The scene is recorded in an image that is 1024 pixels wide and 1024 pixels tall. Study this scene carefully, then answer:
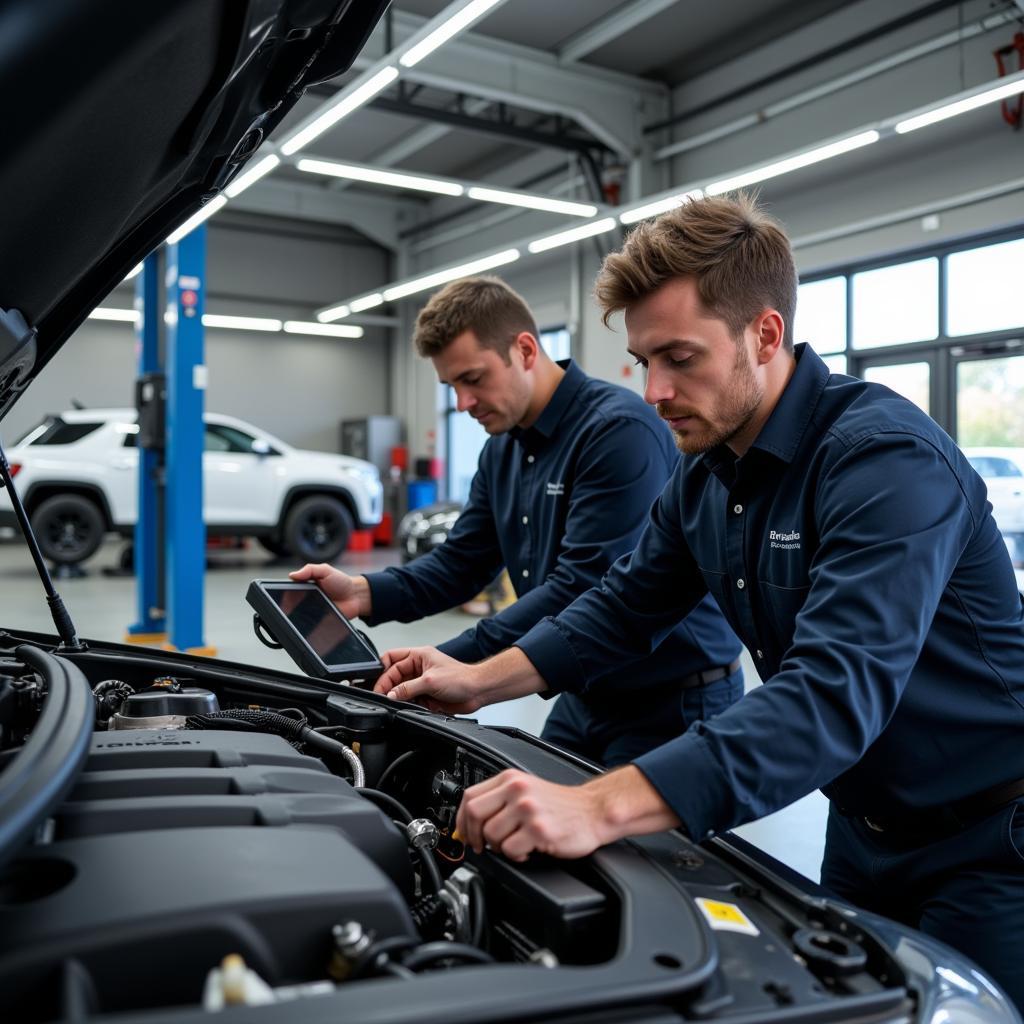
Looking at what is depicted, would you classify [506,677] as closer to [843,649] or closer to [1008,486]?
[843,649]

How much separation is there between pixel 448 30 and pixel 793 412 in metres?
4.85

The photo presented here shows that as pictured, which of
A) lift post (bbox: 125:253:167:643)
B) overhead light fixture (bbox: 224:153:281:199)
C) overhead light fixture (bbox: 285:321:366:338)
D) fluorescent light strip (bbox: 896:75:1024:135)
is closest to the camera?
fluorescent light strip (bbox: 896:75:1024:135)

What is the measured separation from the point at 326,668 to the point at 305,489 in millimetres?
8362

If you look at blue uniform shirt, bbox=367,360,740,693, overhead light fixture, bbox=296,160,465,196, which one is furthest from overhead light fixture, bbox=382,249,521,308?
blue uniform shirt, bbox=367,360,740,693

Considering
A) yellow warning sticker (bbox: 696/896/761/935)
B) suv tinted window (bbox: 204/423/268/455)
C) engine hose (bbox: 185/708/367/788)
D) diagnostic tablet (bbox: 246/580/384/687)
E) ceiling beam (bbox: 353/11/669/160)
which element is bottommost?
yellow warning sticker (bbox: 696/896/761/935)

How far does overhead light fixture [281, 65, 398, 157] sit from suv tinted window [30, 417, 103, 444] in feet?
11.3

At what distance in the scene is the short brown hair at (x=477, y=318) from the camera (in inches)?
82.4

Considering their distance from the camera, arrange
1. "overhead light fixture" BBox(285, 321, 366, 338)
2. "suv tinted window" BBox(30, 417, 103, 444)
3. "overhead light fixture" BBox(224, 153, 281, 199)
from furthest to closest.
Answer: "overhead light fixture" BBox(285, 321, 366, 338) → "suv tinted window" BBox(30, 417, 103, 444) → "overhead light fixture" BBox(224, 153, 281, 199)

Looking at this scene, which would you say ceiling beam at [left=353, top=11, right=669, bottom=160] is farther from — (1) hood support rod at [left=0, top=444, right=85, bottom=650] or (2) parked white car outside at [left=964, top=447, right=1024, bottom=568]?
(1) hood support rod at [left=0, top=444, right=85, bottom=650]

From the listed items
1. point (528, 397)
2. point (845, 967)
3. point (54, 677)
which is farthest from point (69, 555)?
point (845, 967)

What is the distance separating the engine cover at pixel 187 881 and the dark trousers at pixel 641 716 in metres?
0.97

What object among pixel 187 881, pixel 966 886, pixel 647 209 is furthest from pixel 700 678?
pixel 647 209

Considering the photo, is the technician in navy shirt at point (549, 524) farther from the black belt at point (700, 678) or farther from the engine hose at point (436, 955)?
the engine hose at point (436, 955)

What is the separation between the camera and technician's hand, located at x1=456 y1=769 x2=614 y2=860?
93cm
